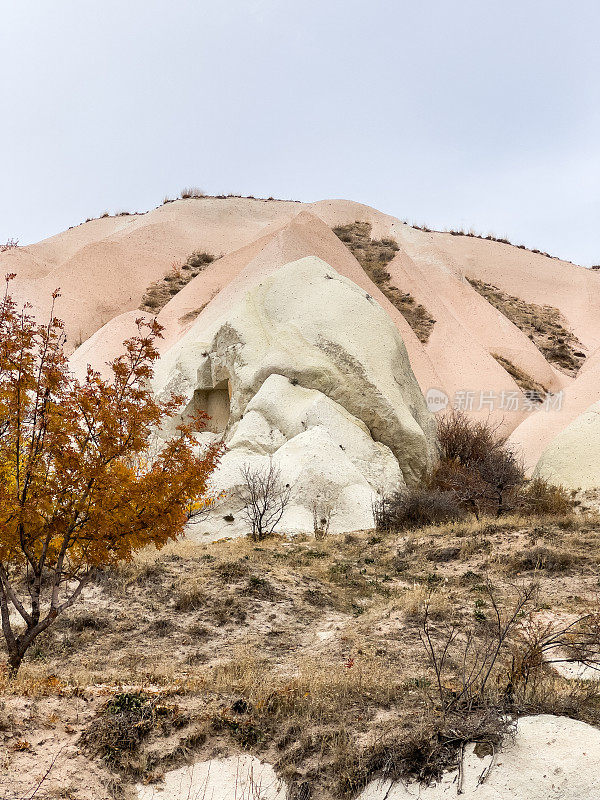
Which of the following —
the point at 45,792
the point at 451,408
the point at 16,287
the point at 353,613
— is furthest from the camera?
the point at 16,287

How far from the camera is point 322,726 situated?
4.20m

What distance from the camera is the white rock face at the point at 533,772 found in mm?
3312

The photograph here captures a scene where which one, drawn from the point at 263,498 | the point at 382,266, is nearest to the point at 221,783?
the point at 263,498

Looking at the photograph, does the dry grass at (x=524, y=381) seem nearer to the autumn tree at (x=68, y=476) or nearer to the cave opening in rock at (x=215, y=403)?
the cave opening in rock at (x=215, y=403)

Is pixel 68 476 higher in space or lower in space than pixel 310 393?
lower

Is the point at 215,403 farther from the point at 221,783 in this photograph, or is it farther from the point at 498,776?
the point at 498,776

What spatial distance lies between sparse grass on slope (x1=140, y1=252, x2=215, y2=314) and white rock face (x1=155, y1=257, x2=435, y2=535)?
9215mm

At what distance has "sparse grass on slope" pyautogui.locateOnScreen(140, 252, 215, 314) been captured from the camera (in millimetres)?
28516

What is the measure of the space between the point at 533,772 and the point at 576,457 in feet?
46.2

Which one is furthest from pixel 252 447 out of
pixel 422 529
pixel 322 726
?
pixel 322 726

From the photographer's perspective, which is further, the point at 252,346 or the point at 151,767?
the point at 252,346

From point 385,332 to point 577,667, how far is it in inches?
509

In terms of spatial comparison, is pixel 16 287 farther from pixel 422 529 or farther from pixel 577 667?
pixel 577 667

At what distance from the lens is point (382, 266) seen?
3086 centimetres
